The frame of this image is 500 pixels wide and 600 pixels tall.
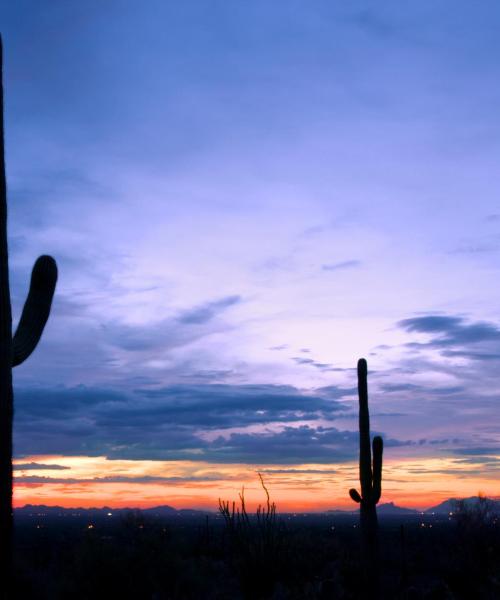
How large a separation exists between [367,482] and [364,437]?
3.72ft

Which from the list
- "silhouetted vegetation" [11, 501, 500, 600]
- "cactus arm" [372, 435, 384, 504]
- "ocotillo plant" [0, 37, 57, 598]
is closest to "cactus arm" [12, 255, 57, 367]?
"ocotillo plant" [0, 37, 57, 598]

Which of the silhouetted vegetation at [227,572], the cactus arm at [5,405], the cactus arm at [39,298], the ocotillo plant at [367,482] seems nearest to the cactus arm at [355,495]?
the ocotillo plant at [367,482]

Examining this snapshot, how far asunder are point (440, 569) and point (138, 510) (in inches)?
469

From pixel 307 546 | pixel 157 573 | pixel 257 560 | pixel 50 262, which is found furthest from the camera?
pixel 307 546

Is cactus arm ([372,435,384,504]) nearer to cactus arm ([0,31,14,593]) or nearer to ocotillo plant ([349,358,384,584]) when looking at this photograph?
ocotillo plant ([349,358,384,584])

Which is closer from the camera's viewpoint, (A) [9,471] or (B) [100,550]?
(A) [9,471]

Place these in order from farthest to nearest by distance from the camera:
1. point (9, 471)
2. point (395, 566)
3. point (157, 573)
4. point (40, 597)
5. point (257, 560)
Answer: point (395, 566), point (157, 573), point (40, 597), point (257, 560), point (9, 471)

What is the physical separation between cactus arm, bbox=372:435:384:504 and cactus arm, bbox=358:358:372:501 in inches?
4.2

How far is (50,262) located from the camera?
8727 millimetres

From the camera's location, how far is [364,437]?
2050 cm

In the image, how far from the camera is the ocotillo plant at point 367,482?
19969mm

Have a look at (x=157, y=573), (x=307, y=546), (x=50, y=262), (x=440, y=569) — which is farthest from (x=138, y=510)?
(x=50, y=262)

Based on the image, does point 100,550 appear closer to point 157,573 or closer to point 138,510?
point 157,573

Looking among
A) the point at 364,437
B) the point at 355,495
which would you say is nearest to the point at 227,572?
the point at 355,495
